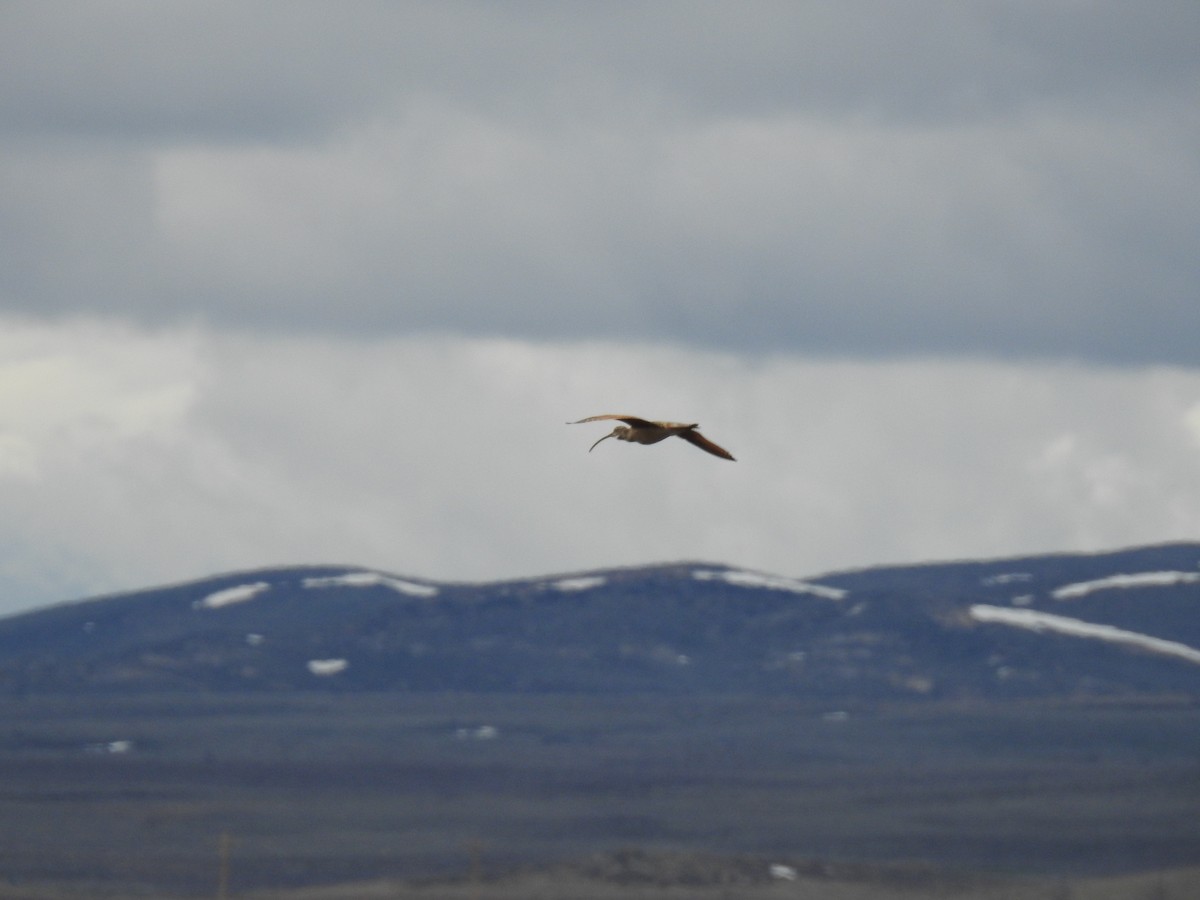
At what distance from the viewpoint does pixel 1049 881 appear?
559 ft

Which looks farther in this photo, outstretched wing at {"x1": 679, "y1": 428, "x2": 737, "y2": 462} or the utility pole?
the utility pole

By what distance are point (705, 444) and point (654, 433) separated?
2158mm

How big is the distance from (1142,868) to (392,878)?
5776cm

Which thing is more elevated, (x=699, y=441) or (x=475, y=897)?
(x=699, y=441)

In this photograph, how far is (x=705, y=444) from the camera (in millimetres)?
36312

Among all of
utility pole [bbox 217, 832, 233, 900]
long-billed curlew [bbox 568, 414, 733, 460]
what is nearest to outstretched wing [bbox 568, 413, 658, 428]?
long-billed curlew [bbox 568, 414, 733, 460]

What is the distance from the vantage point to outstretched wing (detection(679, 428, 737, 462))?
1399 inches

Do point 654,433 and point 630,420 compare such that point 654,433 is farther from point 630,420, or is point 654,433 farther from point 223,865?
point 223,865

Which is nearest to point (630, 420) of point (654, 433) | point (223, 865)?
point (654, 433)

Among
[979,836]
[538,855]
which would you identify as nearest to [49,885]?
[538,855]

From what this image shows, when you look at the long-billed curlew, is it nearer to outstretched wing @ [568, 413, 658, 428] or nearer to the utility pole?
outstretched wing @ [568, 413, 658, 428]

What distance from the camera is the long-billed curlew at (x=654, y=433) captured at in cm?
3353

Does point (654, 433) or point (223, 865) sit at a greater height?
point (654, 433)

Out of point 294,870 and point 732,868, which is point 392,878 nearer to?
point 294,870
